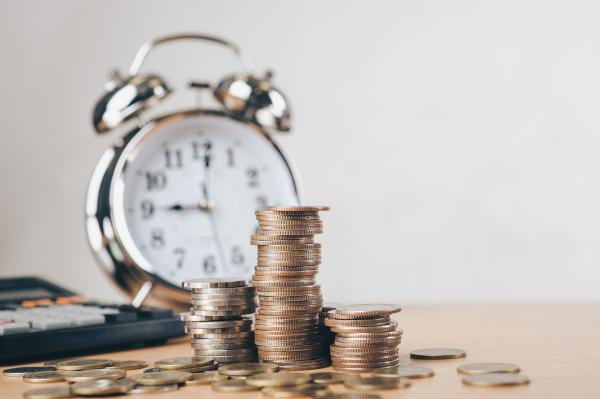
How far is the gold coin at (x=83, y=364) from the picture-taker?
3.28 ft

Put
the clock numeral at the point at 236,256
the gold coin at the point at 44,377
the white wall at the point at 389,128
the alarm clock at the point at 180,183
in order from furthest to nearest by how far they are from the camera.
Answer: the white wall at the point at 389,128 < the clock numeral at the point at 236,256 < the alarm clock at the point at 180,183 < the gold coin at the point at 44,377

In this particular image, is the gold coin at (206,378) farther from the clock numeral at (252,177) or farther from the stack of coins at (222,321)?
the clock numeral at (252,177)

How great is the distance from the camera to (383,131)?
229cm

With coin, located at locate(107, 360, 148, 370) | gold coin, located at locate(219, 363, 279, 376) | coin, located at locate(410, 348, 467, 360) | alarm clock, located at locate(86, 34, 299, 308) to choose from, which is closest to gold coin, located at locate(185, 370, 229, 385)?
gold coin, located at locate(219, 363, 279, 376)

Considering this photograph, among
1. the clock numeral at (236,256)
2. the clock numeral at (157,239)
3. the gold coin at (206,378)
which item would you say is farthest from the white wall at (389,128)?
the gold coin at (206,378)

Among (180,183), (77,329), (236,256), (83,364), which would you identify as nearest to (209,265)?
(236,256)

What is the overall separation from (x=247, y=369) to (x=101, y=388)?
160 mm

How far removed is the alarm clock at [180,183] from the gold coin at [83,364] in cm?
43

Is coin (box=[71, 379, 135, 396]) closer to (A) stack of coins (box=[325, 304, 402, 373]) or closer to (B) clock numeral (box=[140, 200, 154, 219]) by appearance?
(A) stack of coins (box=[325, 304, 402, 373])

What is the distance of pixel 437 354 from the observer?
1032mm

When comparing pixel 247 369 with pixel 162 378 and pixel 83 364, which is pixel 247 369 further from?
pixel 83 364

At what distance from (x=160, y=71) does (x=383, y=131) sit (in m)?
0.61

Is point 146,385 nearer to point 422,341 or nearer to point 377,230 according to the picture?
point 422,341

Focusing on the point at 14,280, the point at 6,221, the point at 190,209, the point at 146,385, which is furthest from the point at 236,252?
the point at 6,221
